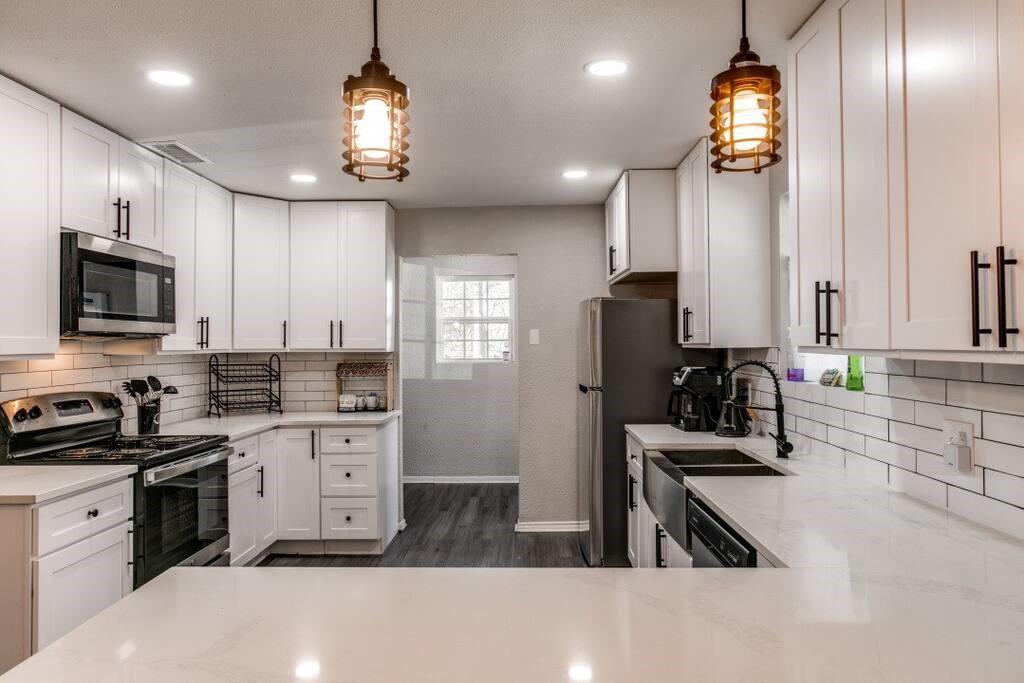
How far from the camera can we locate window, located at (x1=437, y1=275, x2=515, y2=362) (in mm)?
6141

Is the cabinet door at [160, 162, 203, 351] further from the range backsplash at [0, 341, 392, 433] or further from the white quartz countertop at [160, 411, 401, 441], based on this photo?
the white quartz countertop at [160, 411, 401, 441]

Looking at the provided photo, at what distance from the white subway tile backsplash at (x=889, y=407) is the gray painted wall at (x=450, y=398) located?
4050 mm

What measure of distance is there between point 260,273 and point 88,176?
1.48 metres

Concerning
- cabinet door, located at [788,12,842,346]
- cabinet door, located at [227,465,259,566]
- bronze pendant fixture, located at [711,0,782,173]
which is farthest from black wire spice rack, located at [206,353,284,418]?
bronze pendant fixture, located at [711,0,782,173]

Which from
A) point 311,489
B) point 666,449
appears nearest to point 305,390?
point 311,489

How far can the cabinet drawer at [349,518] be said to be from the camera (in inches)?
160

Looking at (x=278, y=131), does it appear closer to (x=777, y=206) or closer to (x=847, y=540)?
(x=777, y=206)

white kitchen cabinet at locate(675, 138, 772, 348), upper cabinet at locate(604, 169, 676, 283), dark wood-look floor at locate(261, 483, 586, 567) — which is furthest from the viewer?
dark wood-look floor at locate(261, 483, 586, 567)

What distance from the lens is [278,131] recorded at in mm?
2953

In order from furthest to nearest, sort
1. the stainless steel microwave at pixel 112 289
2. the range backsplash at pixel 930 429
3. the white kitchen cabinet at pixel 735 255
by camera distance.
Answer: the white kitchen cabinet at pixel 735 255 → the stainless steel microwave at pixel 112 289 → the range backsplash at pixel 930 429

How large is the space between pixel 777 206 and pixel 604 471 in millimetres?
1734

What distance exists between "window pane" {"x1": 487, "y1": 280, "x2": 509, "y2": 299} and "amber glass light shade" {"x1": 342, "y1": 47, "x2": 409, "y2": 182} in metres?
4.86

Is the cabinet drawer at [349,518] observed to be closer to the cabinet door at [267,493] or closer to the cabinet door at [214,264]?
the cabinet door at [267,493]

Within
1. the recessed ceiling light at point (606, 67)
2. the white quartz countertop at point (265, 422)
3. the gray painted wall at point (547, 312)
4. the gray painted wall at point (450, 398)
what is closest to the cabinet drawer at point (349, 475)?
the white quartz countertop at point (265, 422)
